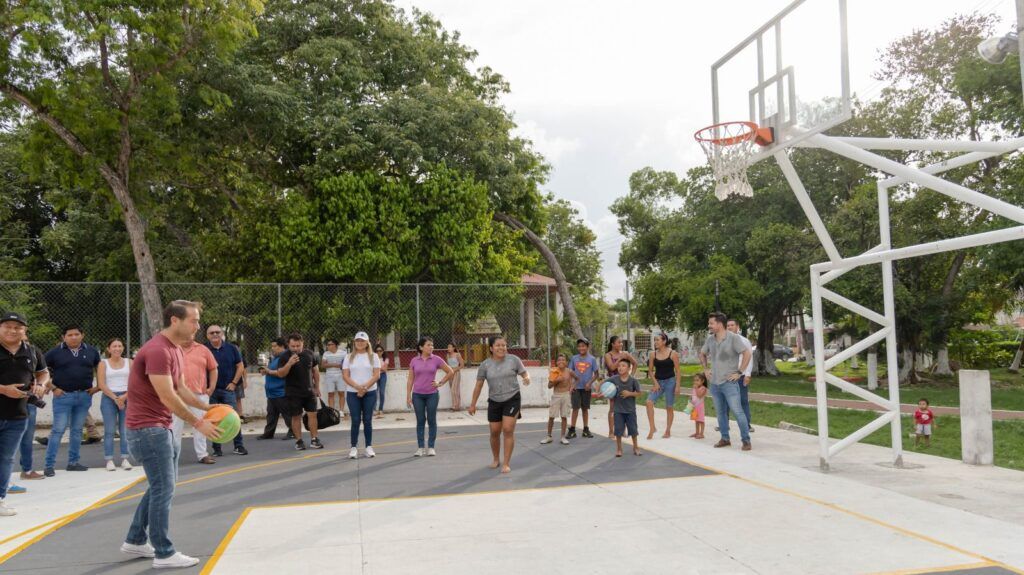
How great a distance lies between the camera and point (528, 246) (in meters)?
30.2

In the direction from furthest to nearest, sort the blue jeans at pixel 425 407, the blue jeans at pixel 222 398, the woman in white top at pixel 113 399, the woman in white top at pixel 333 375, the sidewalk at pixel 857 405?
the sidewalk at pixel 857 405
the woman in white top at pixel 333 375
the blue jeans at pixel 222 398
the blue jeans at pixel 425 407
the woman in white top at pixel 113 399

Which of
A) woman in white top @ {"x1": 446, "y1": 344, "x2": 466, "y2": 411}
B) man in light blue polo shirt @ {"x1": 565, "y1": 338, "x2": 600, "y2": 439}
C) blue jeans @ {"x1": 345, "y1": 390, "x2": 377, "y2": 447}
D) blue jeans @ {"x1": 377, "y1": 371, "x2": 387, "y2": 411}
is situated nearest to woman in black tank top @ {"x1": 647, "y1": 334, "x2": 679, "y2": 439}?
man in light blue polo shirt @ {"x1": 565, "y1": 338, "x2": 600, "y2": 439}

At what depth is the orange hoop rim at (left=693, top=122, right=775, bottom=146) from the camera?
891cm

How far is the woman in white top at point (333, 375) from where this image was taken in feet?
48.0

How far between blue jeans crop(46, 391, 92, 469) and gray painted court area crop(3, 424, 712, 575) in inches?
19.2

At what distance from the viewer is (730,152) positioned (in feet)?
31.2

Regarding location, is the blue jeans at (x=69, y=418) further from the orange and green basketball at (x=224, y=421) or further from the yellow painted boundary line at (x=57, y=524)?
the orange and green basketball at (x=224, y=421)

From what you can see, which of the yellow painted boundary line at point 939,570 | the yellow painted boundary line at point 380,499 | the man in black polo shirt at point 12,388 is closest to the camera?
the yellow painted boundary line at point 939,570

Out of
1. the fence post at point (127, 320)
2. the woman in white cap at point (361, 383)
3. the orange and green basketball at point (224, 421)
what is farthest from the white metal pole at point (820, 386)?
the fence post at point (127, 320)

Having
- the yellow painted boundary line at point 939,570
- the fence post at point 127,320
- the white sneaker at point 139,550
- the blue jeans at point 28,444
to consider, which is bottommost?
the yellow painted boundary line at point 939,570

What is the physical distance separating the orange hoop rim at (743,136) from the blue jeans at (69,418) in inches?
344

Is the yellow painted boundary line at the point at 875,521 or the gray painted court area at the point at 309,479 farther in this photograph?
the gray painted court area at the point at 309,479

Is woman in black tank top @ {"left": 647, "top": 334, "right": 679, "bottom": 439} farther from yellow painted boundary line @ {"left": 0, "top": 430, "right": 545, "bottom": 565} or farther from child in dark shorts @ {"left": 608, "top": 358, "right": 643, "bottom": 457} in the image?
yellow painted boundary line @ {"left": 0, "top": 430, "right": 545, "bottom": 565}

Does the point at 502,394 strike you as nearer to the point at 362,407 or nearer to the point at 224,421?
the point at 362,407
